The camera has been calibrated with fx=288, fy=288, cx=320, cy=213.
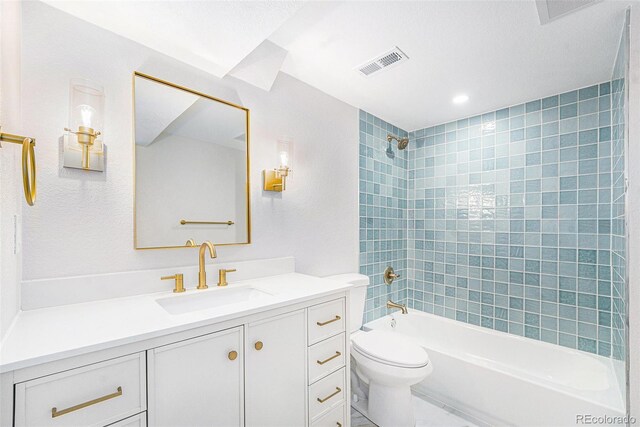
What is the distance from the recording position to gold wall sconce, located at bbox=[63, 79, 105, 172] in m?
1.19

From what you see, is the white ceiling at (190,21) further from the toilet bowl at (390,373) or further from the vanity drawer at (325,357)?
the toilet bowl at (390,373)

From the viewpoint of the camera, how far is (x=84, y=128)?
1.20 m

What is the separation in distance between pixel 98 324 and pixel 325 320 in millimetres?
912

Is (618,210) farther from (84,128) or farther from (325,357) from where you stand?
(84,128)

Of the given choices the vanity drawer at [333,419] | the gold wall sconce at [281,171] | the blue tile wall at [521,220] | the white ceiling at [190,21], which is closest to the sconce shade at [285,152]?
the gold wall sconce at [281,171]

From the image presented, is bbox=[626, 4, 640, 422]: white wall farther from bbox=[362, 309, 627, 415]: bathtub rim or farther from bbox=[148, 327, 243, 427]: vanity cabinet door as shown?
bbox=[148, 327, 243, 427]: vanity cabinet door

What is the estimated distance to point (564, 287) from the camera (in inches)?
85.4

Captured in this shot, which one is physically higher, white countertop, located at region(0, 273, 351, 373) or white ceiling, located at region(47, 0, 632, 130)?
white ceiling, located at region(47, 0, 632, 130)

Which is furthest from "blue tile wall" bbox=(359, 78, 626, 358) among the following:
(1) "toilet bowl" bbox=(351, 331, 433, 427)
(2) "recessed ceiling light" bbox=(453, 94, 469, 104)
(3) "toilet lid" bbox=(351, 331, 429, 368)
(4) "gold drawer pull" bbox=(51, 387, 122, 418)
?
(4) "gold drawer pull" bbox=(51, 387, 122, 418)

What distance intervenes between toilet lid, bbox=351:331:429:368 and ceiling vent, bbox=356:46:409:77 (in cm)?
181

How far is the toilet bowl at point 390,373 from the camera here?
171 centimetres

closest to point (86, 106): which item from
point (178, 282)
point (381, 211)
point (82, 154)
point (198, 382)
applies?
point (82, 154)

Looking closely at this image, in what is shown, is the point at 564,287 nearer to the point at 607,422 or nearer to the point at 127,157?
the point at 607,422

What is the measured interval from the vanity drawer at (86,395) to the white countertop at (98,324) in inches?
2.7
